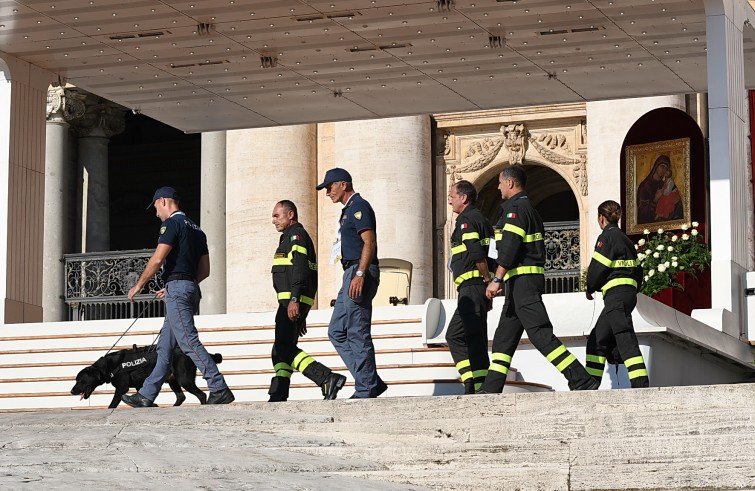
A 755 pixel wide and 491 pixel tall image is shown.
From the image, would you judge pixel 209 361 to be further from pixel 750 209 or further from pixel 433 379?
pixel 750 209

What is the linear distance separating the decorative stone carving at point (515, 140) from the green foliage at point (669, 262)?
25.7 feet

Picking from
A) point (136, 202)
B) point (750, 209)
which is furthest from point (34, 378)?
point (136, 202)

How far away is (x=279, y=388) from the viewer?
13281mm

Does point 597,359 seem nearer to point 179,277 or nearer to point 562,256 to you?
point 179,277

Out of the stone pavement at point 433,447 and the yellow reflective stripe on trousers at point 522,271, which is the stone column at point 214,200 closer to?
the yellow reflective stripe on trousers at point 522,271

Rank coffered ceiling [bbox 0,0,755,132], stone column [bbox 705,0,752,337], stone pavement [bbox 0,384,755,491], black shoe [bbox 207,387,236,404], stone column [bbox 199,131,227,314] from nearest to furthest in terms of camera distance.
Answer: stone pavement [bbox 0,384,755,491] < black shoe [bbox 207,387,236,404] < stone column [bbox 705,0,752,337] < coffered ceiling [bbox 0,0,755,132] < stone column [bbox 199,131,227,314]

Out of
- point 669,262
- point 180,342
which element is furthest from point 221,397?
point 669,262

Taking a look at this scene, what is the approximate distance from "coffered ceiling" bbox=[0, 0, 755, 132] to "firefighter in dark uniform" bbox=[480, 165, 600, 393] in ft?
19.4

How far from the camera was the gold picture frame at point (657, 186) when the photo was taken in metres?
22.4

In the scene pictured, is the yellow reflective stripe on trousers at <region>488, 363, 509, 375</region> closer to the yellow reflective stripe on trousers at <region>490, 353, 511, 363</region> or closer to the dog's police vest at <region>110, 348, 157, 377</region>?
the yellow reflective stripe on trousers at <region>490, 353, 511, 363</region>

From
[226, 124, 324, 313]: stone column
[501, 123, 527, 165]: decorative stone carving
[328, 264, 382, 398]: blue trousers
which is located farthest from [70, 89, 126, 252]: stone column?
[328, 264, 382, 398]: blue trousers

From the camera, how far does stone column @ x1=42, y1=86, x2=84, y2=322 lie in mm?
28797

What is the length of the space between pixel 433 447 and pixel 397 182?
15954mm

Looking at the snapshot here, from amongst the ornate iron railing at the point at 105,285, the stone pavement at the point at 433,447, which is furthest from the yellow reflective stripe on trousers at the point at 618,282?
the ornate iron railing at the point at 105,285
